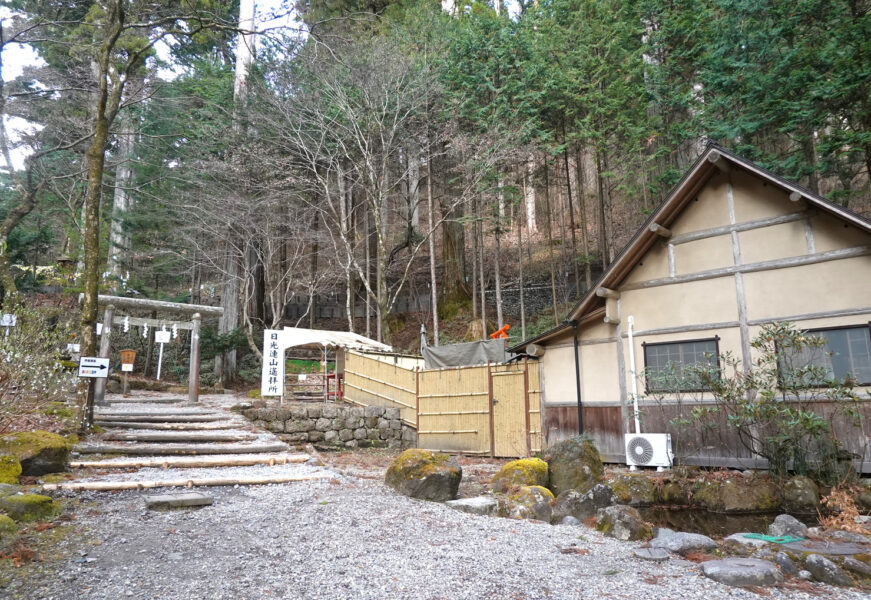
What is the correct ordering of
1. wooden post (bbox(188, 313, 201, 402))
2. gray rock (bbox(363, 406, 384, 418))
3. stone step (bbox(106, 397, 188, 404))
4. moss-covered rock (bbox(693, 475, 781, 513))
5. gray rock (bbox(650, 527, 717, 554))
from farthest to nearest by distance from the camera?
stone step (bbox(106, 397, 188, 404)), wooden post (bbox(188, 313, 201, 402)), gray rock (bbox(363, 406, 384, 418)), moss-covered rock (bbox(693, 475, 781, 513)), gray rock (bbox(650, 527, 717, 554))

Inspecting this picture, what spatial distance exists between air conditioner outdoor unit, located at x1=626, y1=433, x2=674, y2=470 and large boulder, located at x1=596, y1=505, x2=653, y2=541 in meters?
3.57

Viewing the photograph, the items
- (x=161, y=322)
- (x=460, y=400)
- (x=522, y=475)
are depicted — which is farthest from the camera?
(x=161, y=322)

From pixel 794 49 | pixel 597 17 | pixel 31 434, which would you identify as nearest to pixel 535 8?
pixel 597 17

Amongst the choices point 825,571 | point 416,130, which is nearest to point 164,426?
point 825,571

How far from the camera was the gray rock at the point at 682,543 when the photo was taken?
5.11 m

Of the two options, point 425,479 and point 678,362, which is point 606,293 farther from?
point 425,479

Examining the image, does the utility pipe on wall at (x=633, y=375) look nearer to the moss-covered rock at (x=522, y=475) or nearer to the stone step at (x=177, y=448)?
the moss-covered rock at (x=522, y=475)

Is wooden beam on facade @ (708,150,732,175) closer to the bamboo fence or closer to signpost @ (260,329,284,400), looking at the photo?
the bamboo fence

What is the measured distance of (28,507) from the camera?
4.83 metres

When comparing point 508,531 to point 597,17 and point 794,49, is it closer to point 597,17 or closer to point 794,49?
point 794,49

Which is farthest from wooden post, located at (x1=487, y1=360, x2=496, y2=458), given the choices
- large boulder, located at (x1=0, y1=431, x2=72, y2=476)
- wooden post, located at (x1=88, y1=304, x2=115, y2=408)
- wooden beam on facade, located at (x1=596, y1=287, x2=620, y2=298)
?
wooden post, located at (x1=88, y1=304, x2=115, y2=408)

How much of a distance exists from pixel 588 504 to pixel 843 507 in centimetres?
319

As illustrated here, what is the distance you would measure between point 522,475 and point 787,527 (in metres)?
3.23

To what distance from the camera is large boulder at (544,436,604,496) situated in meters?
7.79
